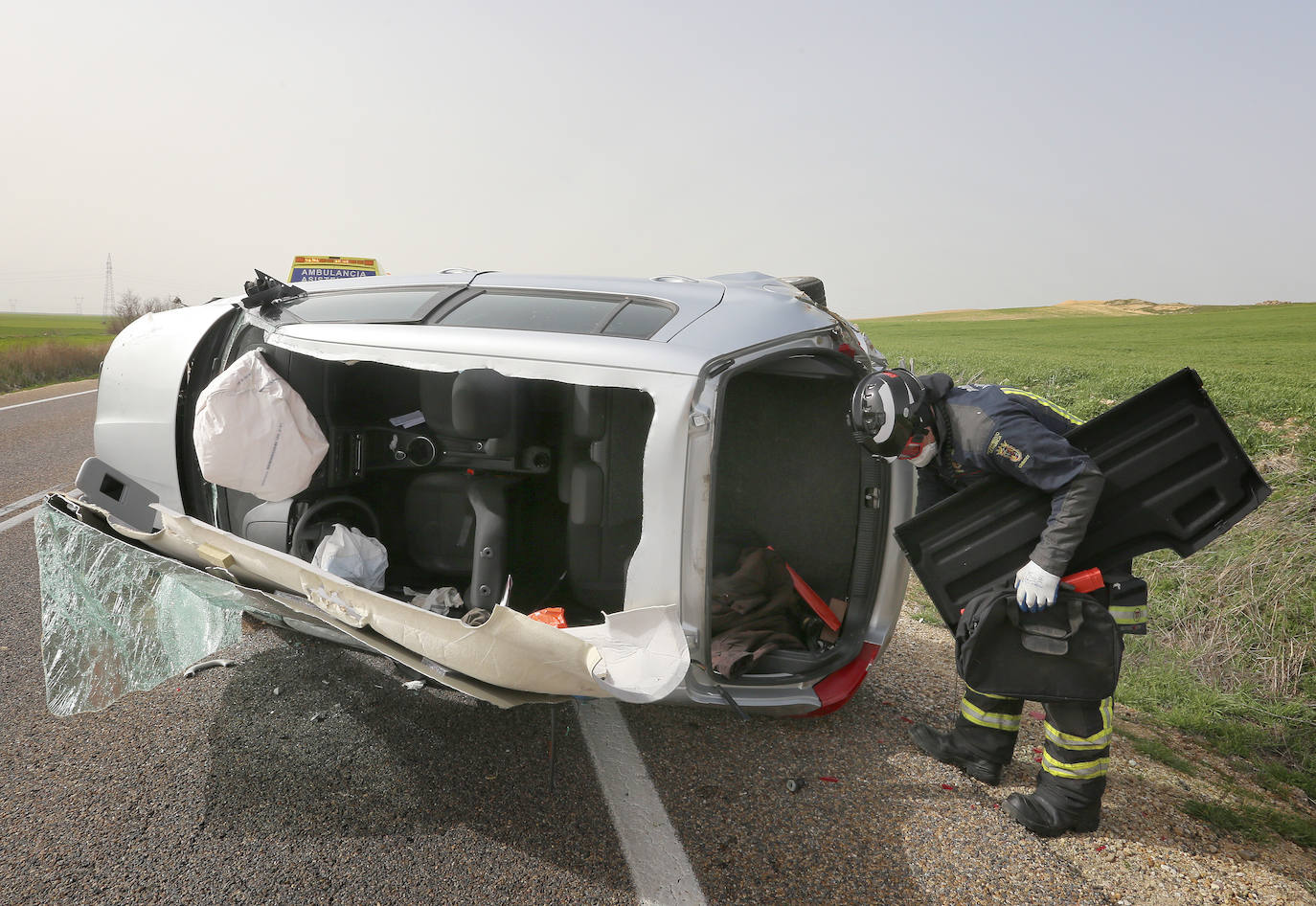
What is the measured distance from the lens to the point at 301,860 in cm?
231

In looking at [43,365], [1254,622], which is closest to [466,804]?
[1254,622]

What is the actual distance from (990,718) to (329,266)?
Answer: 20.9ft

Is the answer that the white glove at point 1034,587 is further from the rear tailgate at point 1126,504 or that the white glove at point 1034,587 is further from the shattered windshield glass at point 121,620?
the shattered windshield glass at point 121,620

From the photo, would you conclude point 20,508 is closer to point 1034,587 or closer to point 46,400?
point 1034,587

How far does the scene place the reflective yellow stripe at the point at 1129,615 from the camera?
2.79m

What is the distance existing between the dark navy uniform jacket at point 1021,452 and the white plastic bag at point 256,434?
8.50 ft

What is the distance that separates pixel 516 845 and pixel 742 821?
76 cm

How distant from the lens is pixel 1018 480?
275cm

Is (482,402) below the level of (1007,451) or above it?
above

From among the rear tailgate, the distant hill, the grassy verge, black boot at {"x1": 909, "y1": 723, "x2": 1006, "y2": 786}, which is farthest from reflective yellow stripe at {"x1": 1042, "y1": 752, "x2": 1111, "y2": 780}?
the distant hill

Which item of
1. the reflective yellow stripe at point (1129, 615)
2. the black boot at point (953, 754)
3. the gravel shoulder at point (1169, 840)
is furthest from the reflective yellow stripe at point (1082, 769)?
the reflective yellow stripe at point (1129, 615)

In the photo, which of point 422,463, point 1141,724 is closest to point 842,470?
point 1141,724

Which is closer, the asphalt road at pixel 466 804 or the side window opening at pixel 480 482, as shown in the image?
the asphalt road at pixel 466 804

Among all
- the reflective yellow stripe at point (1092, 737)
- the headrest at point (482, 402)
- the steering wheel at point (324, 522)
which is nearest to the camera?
the reflective yellow stripe at point (1092, 737)
